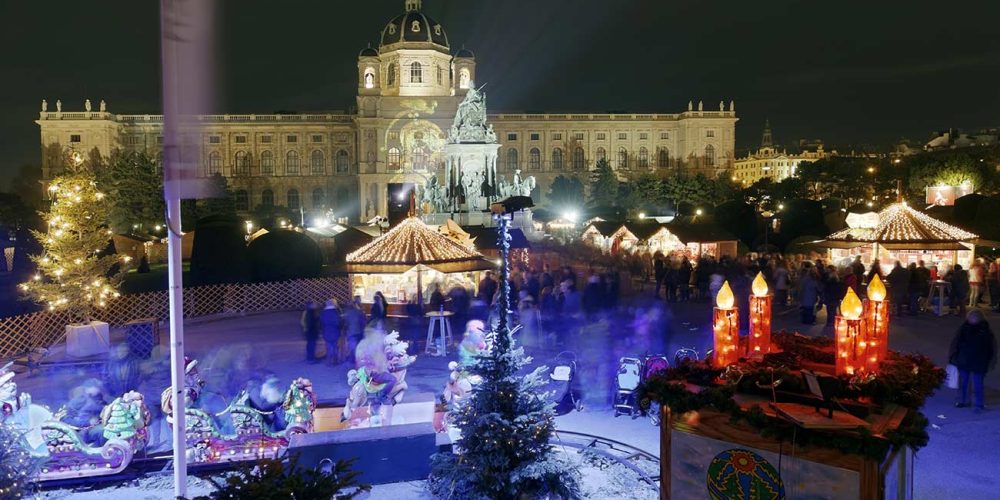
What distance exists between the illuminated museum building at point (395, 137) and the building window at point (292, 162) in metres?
0.09

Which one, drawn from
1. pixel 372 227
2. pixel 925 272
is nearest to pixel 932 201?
pixel 925 272

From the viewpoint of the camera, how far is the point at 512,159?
223ft

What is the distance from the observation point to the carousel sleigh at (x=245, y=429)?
22.1 ft

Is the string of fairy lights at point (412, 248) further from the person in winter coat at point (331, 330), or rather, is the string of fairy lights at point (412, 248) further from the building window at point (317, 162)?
the building window at point (317, 162)

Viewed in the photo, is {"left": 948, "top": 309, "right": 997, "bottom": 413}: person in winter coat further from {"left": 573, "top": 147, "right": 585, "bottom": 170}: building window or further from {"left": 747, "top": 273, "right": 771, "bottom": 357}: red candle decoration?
{"left": 573, "top": 147, "right": 585, "bottom": 170}: building window

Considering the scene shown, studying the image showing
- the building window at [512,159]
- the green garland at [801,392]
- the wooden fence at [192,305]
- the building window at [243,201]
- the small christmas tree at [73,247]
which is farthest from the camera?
the building window at [512,159]

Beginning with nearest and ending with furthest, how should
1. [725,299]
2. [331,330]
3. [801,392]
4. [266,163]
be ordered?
[801,392]
[725,299]
[331,330]
[266,163]

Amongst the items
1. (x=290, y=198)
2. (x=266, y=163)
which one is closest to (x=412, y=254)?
(x=290, y=198)

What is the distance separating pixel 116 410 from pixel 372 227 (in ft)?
112

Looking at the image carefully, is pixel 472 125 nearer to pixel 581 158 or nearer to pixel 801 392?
pixel 801 392

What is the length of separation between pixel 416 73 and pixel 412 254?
50.3m

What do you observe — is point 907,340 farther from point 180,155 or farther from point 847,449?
point 180,155

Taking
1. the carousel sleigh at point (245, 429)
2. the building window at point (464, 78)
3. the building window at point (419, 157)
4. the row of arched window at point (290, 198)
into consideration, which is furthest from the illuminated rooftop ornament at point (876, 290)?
the row of arched window at point (290, 198)

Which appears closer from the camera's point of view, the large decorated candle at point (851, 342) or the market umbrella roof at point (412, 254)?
the large decorated candle at point (851, 342)
